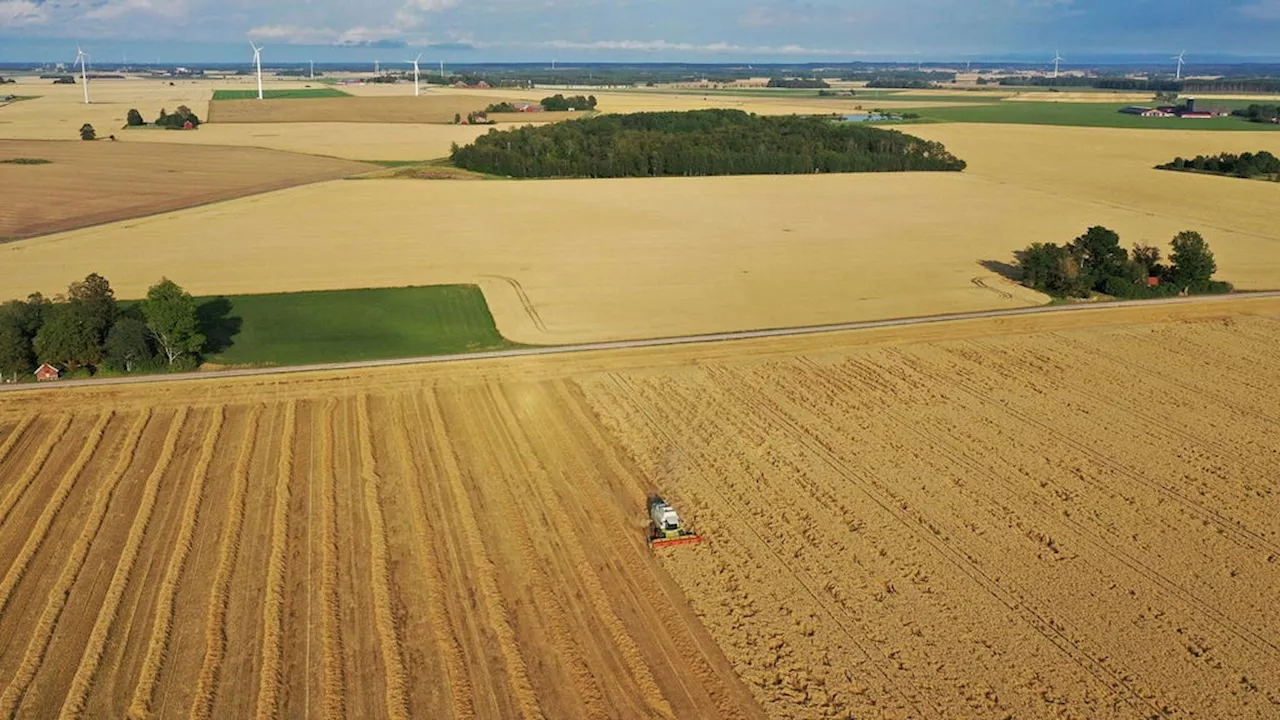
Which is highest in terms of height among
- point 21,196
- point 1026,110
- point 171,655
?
point 1026,110

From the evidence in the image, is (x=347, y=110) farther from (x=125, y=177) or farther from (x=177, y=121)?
(x=125, y=177)

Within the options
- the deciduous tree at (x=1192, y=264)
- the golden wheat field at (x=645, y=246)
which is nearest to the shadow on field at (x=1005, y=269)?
the golden wheat field at (x=645, y=246)

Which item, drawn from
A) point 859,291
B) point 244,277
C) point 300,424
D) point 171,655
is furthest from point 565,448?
point 244,277

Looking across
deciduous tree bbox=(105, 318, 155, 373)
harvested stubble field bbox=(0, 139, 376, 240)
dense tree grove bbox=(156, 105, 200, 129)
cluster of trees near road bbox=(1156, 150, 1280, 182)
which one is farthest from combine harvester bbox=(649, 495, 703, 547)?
dense tree grove bbox=(156, 105, 200, 129)

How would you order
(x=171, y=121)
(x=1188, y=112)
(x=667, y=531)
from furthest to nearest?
(x=1188, y=112), (x=171, y=121), (x=667, y=531)

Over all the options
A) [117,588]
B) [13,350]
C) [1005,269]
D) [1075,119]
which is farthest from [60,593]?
[1075,119]

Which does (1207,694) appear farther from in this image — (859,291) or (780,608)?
(859,291)
